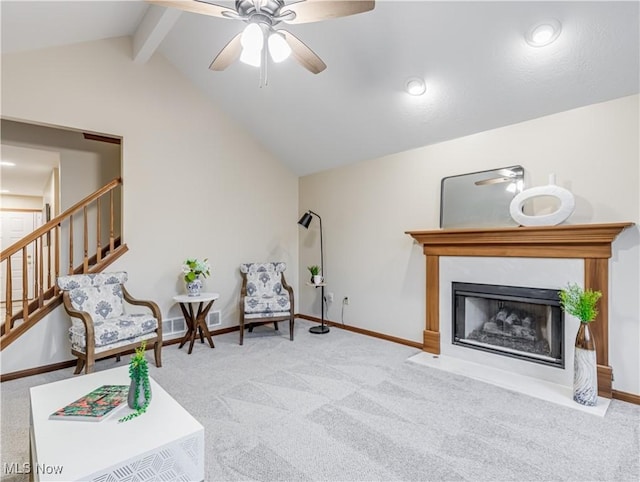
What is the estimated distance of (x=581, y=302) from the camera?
2.49 m

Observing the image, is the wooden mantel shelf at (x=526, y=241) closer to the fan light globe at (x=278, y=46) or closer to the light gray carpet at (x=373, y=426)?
the light gray carpet at (x=373, y=426)

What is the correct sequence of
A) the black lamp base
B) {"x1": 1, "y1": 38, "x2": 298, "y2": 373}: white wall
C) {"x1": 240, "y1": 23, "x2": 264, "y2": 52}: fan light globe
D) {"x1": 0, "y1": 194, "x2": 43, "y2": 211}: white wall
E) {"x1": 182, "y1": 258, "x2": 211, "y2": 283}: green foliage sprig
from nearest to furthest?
{"x1": 240, "y1": 23, "x2": 264, "y2": 52}: fan light globe, {"x1": 1, "y1": 38, "x2": 298, "y2": 373}: white wall, {"x1": 182, "y1": 258, "x2": 211, "y2": 283}: green foliage sprig, the black lamp base, {"x1": 0, "y1": 194, "x2": 43, "y2": 211}: white wall

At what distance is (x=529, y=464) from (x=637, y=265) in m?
1.73

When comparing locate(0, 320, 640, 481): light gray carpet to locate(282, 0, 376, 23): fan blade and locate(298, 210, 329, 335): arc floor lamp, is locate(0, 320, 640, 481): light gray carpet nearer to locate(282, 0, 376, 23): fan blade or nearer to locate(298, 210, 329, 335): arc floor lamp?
locate(298, 210, 329, 335): arc floor lamp

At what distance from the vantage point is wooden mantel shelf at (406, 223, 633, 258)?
102 inches

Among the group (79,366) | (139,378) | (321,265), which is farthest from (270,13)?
(321,265)

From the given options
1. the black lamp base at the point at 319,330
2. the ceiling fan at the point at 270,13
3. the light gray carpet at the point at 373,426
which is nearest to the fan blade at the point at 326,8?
the ceiling fan at the point at 270,13

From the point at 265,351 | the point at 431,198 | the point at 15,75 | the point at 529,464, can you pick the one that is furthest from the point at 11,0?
the point at 529,464

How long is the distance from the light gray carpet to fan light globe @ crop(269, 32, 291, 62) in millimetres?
2358

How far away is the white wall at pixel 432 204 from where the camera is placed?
2553 mm

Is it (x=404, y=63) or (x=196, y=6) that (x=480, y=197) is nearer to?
(x=404, y=63)

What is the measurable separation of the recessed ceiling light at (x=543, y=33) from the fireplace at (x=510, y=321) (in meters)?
1.94

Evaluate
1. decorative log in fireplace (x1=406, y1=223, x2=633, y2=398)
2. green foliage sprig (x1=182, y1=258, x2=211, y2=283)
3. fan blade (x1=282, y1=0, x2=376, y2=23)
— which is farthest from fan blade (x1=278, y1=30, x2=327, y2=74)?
green foliage sprig (x1=182, y1=258, x2=211, y2=283)

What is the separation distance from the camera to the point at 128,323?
10.2 ft
